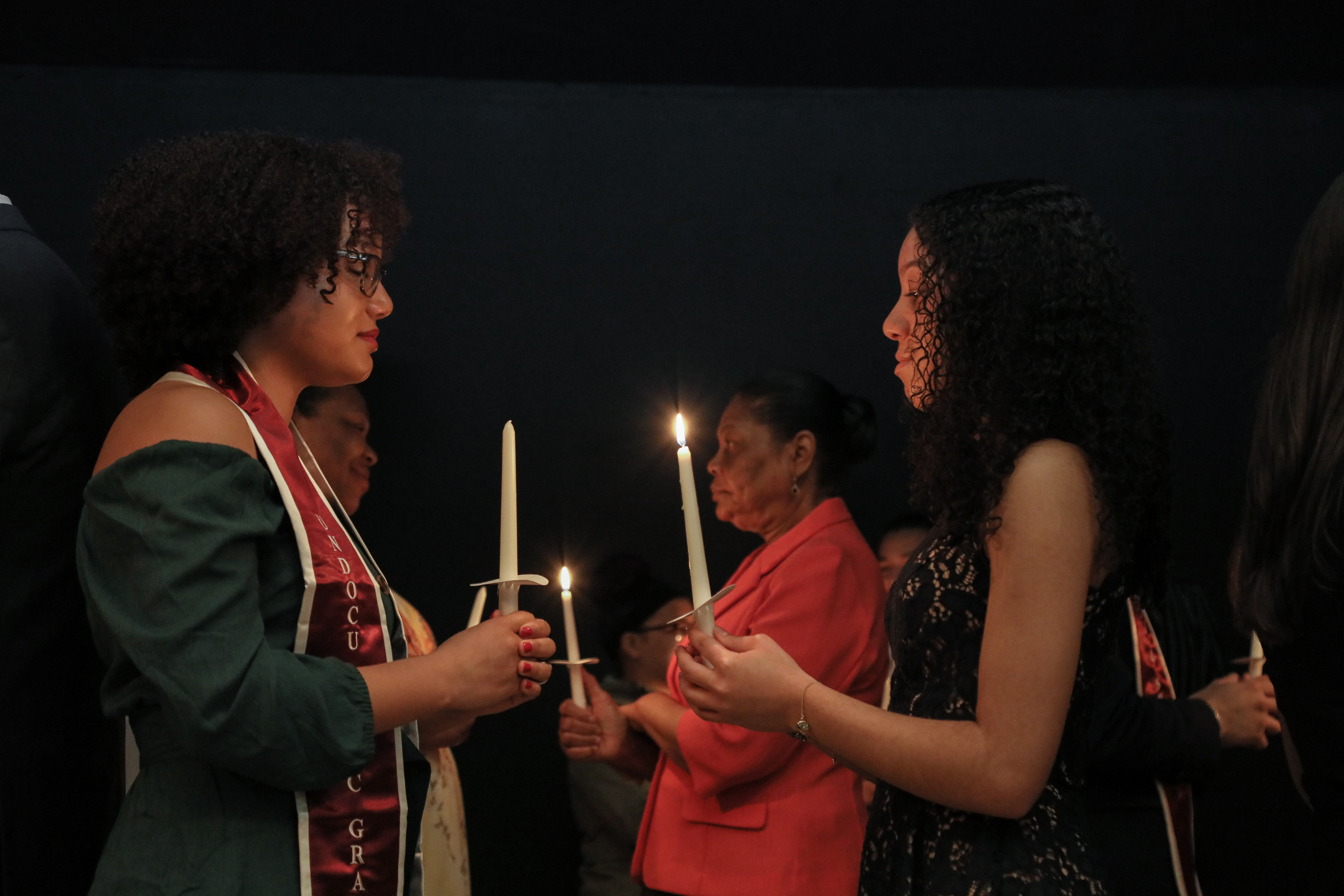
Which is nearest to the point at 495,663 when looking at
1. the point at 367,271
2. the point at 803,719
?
the point at 803,719

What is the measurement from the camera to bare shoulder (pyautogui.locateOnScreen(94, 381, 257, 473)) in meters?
1.23

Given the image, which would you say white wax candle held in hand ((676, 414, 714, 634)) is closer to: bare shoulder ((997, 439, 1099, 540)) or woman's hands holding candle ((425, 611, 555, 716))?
woman's hands holding candle ((425, 611, 555, 716))

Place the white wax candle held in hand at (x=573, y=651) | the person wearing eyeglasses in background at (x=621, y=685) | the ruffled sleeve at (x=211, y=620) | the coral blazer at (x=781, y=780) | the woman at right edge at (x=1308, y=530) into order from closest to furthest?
the ruffled sleeve at (x=211, y=620) → the woman at right edge at (x=1308, y=530) → the white wax candle held in hand at (x=573, y=651) → the coral blazer at (x=781, y=780) → the person wearing eyeglasses in background at (x=621, y=685)

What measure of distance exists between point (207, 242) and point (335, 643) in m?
0.50

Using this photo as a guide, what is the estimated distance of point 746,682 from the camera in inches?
54.7

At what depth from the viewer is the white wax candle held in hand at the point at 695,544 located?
52.6 inches

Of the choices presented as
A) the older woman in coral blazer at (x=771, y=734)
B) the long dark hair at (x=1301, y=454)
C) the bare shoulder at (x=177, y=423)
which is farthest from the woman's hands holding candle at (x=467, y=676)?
the long dark hair at (x=1301, y=454)

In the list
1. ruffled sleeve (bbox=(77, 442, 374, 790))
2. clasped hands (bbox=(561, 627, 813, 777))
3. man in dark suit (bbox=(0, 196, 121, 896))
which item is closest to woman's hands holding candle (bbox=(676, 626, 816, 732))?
clasped hands (bbox=(561, 627, 813, 777))

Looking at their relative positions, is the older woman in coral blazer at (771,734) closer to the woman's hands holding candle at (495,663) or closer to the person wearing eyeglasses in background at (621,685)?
the person wearing eyeglasses in background at (621,685)

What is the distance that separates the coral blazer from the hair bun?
0.35 metres

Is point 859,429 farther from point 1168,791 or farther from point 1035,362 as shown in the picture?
point 1035,362

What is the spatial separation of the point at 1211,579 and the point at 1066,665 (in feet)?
6.17

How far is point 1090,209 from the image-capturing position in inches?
56.4

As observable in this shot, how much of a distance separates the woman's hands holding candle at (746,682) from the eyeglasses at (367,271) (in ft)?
1.99
